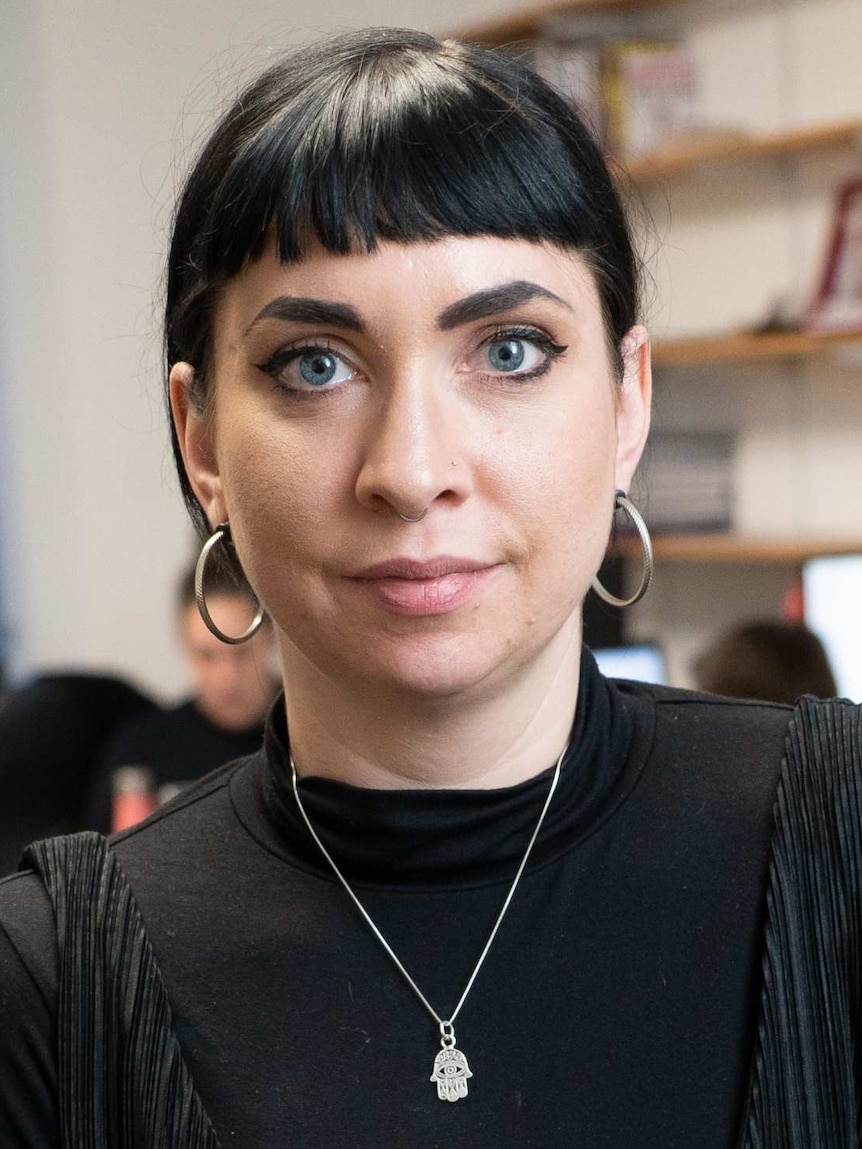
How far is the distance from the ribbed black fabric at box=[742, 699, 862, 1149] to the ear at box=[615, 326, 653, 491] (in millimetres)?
240

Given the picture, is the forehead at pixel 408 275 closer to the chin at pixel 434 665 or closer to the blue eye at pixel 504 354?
the blue eye at pixel 504 354

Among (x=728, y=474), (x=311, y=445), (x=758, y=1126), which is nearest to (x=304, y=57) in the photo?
(x=311, y=445)

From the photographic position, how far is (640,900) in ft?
3.48

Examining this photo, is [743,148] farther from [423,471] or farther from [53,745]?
[423,471]

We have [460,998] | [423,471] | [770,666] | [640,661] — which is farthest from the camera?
[640,661]

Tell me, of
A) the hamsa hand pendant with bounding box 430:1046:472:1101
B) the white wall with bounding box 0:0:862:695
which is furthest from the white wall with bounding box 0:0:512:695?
the hamsa hand pendant with bounding box 430:1046:472:1101

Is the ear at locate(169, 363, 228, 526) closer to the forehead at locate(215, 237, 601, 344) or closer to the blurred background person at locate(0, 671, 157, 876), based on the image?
the forehead at locate(215, 237, 601, 344)

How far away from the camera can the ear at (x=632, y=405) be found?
1.11 meters

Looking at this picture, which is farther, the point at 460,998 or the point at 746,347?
the point at 746,347

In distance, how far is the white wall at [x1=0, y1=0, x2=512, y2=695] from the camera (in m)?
4.47

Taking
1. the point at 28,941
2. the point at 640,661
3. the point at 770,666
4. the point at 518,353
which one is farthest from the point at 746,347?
the point at 28,941

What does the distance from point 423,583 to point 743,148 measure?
3.13 metres

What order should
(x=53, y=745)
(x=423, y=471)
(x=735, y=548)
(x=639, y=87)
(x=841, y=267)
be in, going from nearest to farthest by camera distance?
(x=423, y=471) → (x=53, y=745) → (x=841, y=267) → (x=735, y=548) → (x=639, y=87)

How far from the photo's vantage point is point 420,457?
0.94m
